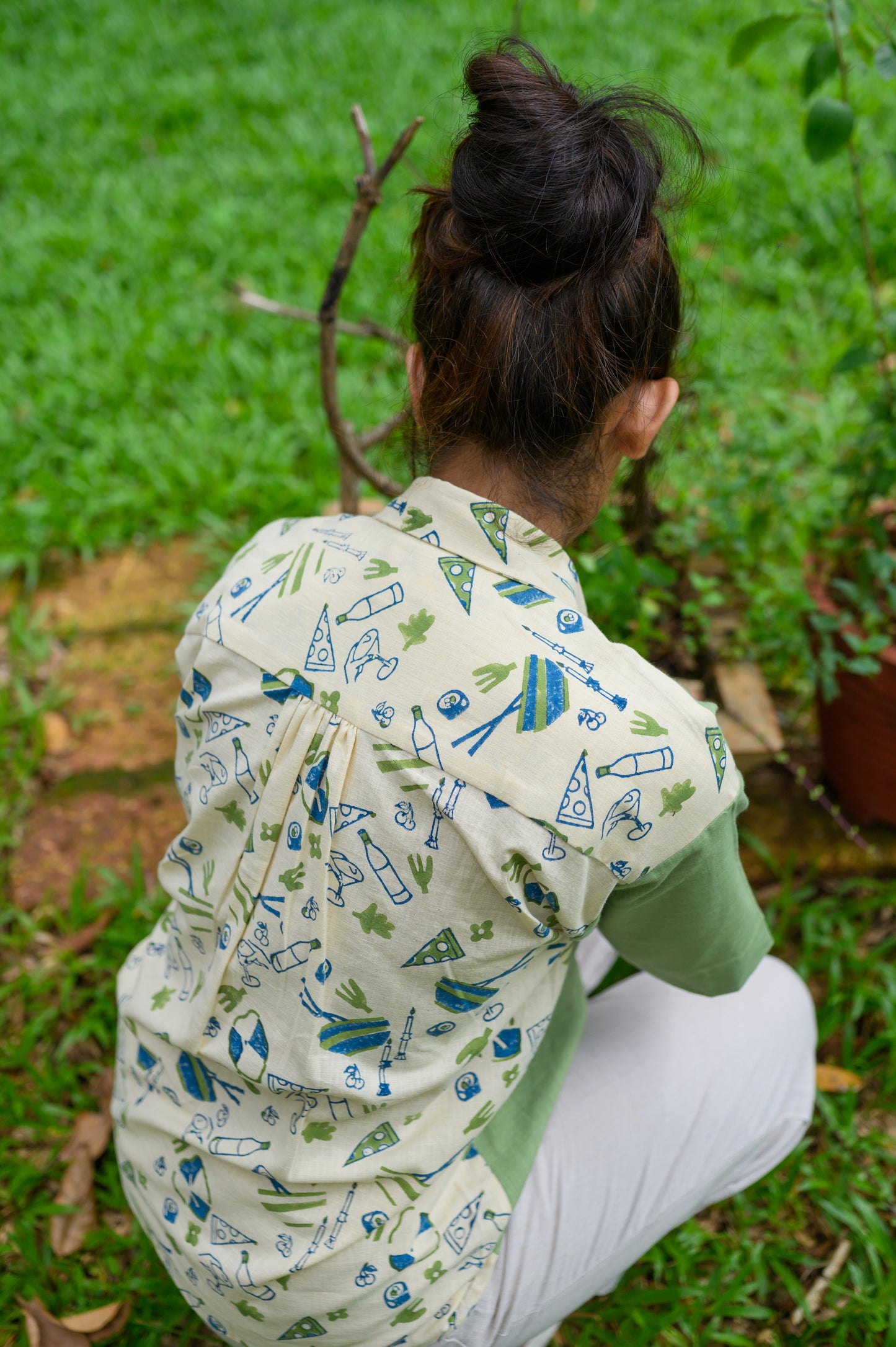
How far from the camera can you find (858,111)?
3965 mm

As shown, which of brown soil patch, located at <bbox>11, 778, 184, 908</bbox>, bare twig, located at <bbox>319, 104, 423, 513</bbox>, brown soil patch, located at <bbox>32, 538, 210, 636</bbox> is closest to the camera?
bare twig, located at <bbox>319, 104, 423, 513</bbox>

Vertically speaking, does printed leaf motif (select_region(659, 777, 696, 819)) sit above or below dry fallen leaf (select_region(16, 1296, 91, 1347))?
above

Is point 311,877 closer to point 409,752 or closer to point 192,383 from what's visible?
point 409,752

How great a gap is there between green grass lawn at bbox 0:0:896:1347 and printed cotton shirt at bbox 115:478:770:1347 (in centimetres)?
47

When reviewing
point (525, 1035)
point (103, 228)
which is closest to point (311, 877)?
point (525, 1035)

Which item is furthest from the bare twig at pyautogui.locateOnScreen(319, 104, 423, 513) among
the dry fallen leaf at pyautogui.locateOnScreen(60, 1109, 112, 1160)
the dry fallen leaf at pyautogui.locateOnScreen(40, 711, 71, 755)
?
the dry fallen leaf at pyautogui.locateOnScreen(60, 1109, 112, 1160)

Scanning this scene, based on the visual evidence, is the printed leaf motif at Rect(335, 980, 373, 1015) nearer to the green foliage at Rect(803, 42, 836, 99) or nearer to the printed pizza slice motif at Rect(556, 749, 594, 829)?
the printed pizza slice motif at Rect(556, 749, 594, 829)

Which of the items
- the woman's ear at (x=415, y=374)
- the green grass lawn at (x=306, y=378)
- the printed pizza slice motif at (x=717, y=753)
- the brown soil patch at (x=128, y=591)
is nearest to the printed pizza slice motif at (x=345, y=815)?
the printed pizza slice motif at (x=717, y=753)

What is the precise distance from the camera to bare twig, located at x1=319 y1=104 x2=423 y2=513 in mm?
1616

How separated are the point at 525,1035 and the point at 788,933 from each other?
3.65ft

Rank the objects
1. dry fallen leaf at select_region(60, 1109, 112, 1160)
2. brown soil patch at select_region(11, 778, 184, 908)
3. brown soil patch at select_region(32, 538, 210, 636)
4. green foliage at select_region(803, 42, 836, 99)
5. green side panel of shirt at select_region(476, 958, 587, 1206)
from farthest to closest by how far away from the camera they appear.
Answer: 1. brown soil patch at select_region(32, 538, 210, 636)
2. brown soil patch at select_region(11, 778, 184, 908)
3. dry fallen leaf at select_region(60, 1109, 112, 1160)
4. green foliage at select_region(803, 42, 836, 99)
5. green side panel of shirt at select_region(476, 958, 587, 1206)

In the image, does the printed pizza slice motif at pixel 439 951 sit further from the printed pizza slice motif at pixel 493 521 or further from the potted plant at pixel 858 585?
the potted plant at pixel 858 585

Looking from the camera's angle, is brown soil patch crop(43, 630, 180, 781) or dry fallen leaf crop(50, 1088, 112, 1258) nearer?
dry fallen leaf crop(50, 1088, 112, 1258)

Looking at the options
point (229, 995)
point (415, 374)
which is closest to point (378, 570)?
Result: point (415, 374)
